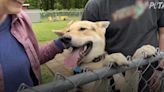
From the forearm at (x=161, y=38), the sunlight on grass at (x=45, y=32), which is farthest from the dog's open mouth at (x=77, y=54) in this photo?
the sunlight on grass at (x=45, y=32)

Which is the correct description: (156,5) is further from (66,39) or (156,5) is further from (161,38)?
(66,39)

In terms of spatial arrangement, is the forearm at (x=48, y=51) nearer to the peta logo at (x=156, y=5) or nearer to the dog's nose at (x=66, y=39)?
the dog's nose at (x=66, y=39)

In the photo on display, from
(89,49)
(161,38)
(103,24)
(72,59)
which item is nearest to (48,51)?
(72,59)

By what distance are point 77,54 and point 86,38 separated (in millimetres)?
264

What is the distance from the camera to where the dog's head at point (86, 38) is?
9.73 ft

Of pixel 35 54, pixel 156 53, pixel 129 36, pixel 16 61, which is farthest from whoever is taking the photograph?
pixel 129 36

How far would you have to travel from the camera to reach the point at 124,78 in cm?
277

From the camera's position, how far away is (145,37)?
326 cm

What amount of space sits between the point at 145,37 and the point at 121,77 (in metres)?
0.60

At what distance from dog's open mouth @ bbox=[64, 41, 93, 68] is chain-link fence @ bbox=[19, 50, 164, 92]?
302 mm

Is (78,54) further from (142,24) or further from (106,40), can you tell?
(142,24)

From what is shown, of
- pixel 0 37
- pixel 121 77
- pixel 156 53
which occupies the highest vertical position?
pixel 0 37

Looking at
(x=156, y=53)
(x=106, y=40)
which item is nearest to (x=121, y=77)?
(x=156, y=53)

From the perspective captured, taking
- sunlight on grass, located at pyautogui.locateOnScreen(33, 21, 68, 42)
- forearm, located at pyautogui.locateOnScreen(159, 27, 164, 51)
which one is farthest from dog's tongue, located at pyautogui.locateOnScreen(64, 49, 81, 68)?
sunlight on grass, located at pyautogui.locateOnScreen(33, 21, 68, 42)
